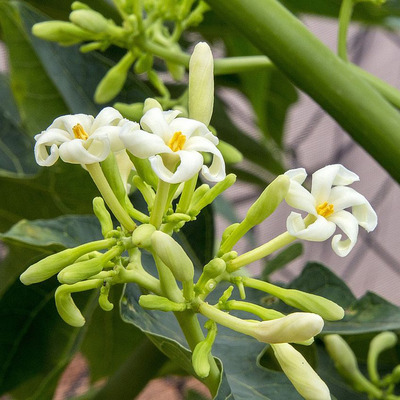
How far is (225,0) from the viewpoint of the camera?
1.48 ft

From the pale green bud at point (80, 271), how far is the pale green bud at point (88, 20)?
22 cm

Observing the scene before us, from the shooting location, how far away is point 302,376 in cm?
30

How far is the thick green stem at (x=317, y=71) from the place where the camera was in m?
0.44

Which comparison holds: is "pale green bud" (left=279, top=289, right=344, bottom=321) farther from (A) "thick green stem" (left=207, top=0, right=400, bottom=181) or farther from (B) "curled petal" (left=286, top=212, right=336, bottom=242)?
(A) "thick green stem" (left=207, top=0, right=400, bottom=181)

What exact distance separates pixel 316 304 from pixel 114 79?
10.3 inches

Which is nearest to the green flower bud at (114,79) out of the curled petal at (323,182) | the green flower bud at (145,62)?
the green flower bud at (145,62)

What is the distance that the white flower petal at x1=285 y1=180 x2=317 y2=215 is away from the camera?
299 mm

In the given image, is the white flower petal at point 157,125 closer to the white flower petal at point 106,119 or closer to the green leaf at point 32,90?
the white flower petal at point 106,119

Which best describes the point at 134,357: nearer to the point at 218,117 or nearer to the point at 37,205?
the point at 37,205

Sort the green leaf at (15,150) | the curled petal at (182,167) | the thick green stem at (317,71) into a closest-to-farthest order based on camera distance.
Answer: the curled petal at (182,167), the thick green stem at (317,71), the green leaf at (15,150)

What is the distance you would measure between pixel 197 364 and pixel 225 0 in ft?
0.80

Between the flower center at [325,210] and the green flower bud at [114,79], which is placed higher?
the flower center at [325,210]

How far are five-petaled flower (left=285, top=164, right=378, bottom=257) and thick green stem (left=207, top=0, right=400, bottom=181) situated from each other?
133 mm

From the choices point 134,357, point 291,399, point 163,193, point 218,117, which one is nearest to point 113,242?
point 163,193
